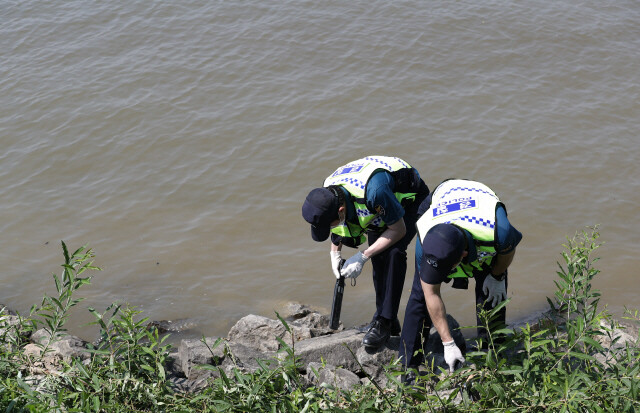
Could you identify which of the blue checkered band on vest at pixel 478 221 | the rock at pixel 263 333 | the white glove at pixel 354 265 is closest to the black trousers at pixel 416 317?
the blue checkered band on vest at pixel 478 221

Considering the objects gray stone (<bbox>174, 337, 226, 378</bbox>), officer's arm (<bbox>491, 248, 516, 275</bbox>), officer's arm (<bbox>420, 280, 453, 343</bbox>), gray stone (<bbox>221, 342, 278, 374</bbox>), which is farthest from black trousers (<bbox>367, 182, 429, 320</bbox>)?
gray stone (<bbox>174, 337, 226, 378</bbox>)

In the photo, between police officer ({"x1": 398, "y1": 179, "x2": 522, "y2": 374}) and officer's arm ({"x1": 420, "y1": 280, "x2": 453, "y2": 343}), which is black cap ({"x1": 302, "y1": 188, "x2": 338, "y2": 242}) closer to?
police officer ({"x1": 398, "y1": 179, "x2": 522, "y2": 374})

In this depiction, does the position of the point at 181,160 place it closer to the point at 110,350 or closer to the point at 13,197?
the point at 13,197

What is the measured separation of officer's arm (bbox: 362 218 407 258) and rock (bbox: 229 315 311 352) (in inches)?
43.7

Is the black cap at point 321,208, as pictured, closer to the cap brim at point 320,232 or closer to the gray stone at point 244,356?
the cap brim at point 320,232

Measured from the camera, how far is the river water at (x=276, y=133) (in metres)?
6.33

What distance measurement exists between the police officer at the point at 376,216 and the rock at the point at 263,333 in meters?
0.61

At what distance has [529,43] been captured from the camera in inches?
385

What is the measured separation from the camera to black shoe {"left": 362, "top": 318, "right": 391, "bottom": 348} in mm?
4480

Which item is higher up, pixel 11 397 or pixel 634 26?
pixel 634 26

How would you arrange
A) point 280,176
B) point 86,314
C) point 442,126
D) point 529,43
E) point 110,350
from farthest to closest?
1. point 529,43
2. point 442,126
3. point 280,176
4. point 86,314
5. point 110,350

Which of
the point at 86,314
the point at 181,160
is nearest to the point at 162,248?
the point at 86,314

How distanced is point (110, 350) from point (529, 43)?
27.5ft

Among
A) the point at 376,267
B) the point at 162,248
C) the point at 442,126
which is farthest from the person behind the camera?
the point at 442,126
